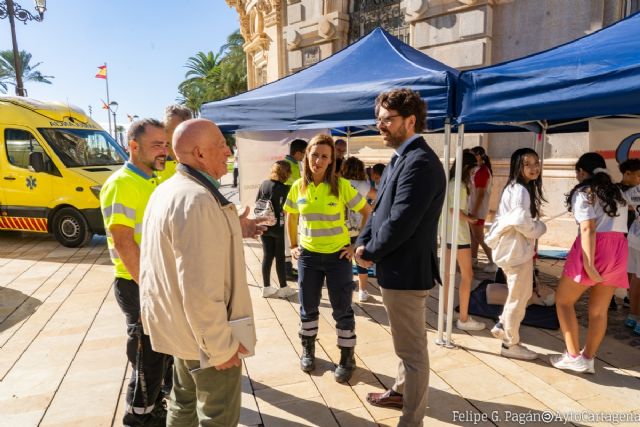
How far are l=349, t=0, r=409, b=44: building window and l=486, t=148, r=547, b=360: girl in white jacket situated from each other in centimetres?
816

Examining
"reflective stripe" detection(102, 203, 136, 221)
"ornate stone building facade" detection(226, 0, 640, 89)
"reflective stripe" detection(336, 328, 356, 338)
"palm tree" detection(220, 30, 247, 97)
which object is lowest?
"reflective stripe" detection(336, 328, 356, 338)

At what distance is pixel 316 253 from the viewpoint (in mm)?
3264

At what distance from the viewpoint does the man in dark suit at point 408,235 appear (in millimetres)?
2246

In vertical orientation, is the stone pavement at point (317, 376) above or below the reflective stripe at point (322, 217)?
below

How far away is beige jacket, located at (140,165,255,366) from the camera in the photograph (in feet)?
5.28

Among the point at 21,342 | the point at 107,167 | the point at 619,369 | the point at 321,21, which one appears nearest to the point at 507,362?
the point at 619,369

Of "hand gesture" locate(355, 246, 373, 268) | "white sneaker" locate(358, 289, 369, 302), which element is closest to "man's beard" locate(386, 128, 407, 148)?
"hand gesture" locate(355, 246, 373, 268)

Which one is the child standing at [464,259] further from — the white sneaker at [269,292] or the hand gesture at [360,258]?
the white sneaker at [269,292]

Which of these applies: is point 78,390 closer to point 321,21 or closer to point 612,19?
point 612,19

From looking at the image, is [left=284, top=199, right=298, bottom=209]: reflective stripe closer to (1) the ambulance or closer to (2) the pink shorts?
(2) the pink shorts

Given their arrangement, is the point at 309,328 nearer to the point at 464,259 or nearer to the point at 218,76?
the point at 464,259

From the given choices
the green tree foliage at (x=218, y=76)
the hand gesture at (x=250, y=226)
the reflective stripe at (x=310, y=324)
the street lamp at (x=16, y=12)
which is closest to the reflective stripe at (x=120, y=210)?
the hand gesture at (x=250, y=226)

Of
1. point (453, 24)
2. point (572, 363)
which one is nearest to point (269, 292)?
point (572, 363)

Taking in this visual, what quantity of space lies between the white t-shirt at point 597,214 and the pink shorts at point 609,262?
52mm
